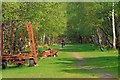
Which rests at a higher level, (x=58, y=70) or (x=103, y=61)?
(x=103, y=61)

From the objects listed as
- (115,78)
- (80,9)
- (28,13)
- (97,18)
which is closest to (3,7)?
(28,13)

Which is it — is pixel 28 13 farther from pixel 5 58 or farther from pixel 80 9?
pixel 80 9

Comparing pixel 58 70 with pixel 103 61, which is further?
→ pixel 103 61

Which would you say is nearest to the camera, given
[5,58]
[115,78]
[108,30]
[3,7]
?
[115,78]

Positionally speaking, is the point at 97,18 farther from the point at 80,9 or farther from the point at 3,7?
the point at 3,7

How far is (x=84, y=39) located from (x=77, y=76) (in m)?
114

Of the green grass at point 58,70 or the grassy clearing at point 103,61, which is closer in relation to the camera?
the green grass at point 58,70

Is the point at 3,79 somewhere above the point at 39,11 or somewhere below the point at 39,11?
below

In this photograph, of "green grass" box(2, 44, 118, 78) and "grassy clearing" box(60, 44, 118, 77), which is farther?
"grassy clearing" box(60, 44, 118, 77)

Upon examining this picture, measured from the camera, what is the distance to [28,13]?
122 feet

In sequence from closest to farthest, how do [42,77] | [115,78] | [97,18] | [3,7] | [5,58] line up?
[115,78] < [42,77] < [5,58] < [3,7] < [97,18]

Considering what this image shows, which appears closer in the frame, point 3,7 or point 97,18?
point 3,7

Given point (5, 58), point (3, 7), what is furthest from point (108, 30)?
point (5, 58)

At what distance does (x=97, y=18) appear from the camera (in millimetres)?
59406
